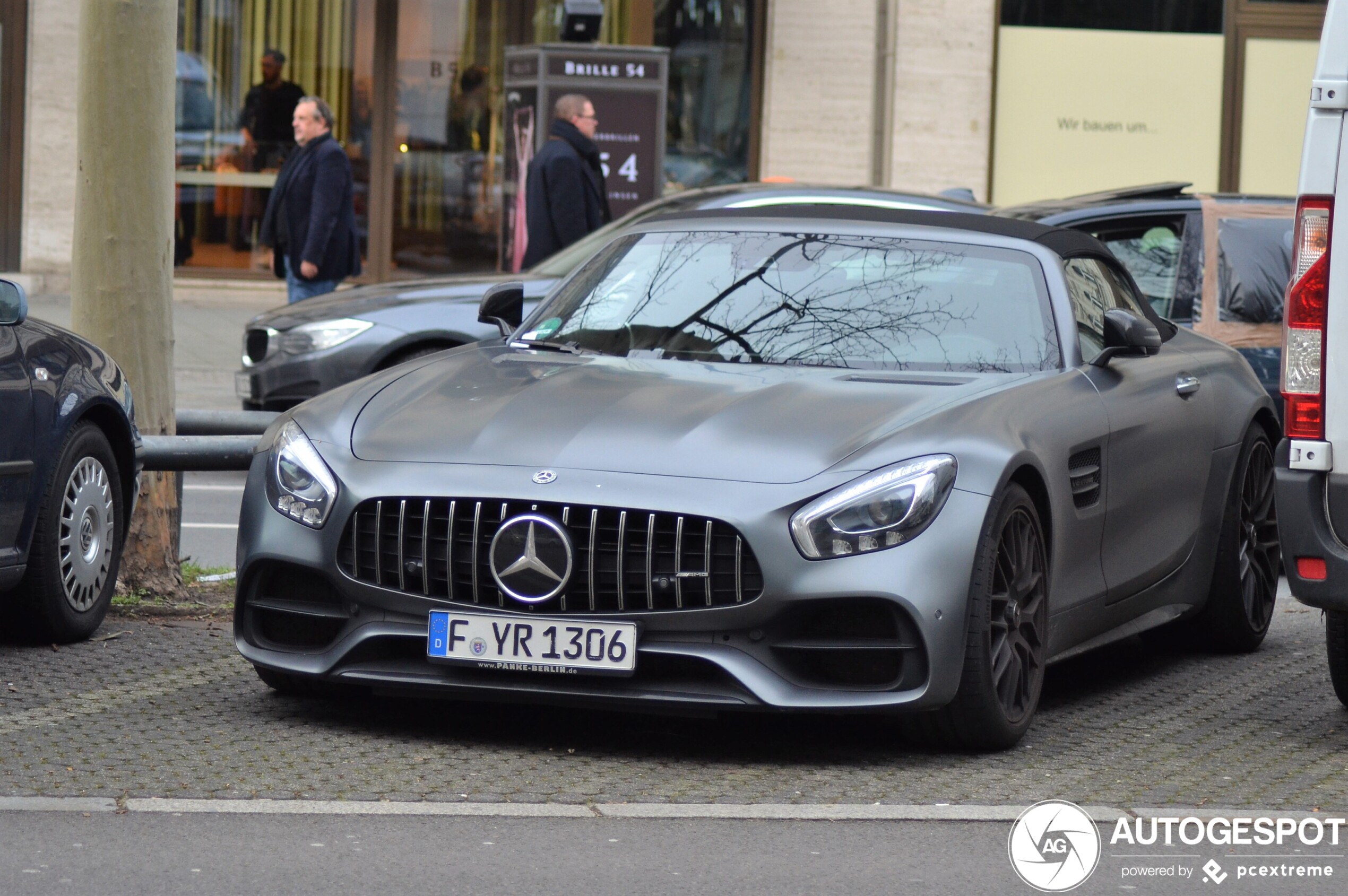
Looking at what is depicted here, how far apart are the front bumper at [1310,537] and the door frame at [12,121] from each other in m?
17.0

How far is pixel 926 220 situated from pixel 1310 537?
67.5 inches

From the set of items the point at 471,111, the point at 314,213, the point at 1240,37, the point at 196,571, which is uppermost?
the point at 1240,37

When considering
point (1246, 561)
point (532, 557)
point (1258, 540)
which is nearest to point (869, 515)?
point (532, 557)

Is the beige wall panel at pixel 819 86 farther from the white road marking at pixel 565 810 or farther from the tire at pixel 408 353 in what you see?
the white road marking at pixel 565 810

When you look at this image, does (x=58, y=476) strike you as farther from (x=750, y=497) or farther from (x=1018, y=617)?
(x=1018, y=617)

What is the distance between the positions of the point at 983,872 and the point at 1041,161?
57.7 feet

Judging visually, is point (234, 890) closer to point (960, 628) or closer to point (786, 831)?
point (786, 831)

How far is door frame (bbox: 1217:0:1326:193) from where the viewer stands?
21.1 meters

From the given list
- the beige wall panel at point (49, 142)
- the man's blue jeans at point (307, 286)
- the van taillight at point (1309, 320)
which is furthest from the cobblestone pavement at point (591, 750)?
the beige wall panel at point (49, 142)

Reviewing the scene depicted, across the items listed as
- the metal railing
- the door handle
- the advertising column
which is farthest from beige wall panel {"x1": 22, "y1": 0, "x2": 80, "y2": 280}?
Answer: the door handle

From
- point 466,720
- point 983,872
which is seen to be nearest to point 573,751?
point 466,720

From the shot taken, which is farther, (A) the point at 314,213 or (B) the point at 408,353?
(A) the point at 314,213

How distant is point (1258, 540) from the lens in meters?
7.23

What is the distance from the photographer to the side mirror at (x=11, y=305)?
6.11 meters
